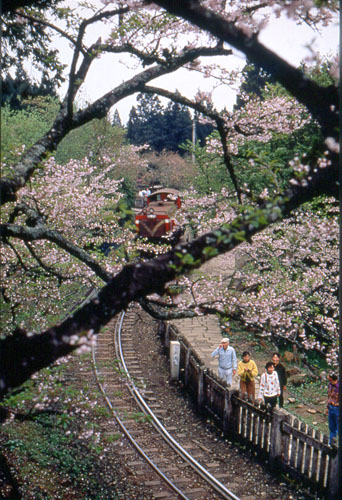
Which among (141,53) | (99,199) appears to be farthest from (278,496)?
(99,199)

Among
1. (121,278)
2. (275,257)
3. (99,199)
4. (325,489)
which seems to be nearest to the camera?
(121,278)

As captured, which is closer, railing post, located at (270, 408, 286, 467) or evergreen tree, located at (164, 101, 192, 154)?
railing post, located at (270, 408, 286, 467)

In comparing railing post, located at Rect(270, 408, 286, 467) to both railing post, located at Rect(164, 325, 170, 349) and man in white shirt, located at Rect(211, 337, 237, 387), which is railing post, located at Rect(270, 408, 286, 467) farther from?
railing post, located at Rect(164, 325, 170, 349)

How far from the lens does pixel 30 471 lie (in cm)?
782

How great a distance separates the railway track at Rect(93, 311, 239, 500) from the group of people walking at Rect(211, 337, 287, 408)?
5.48ft

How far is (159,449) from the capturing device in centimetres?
920

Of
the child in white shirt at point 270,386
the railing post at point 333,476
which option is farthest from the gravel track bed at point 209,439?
the child in white shirt at point 270,386

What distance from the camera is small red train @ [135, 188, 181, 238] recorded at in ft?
73.5

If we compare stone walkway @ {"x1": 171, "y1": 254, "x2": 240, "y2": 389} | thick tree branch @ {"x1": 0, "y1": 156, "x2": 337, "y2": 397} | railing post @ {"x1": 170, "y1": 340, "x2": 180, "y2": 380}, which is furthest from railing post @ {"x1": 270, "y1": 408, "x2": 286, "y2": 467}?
thick tree branch @ {"x1": 0, "y1": 156, "x2": 337, "y2": 397}

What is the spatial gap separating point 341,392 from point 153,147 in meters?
49.4

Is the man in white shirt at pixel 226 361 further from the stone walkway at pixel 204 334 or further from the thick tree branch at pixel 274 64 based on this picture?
the thick tree branch at pixel 274 64

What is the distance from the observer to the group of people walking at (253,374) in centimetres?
927

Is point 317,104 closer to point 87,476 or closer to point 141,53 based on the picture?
point 141,53

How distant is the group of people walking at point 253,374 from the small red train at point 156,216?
435 inches
